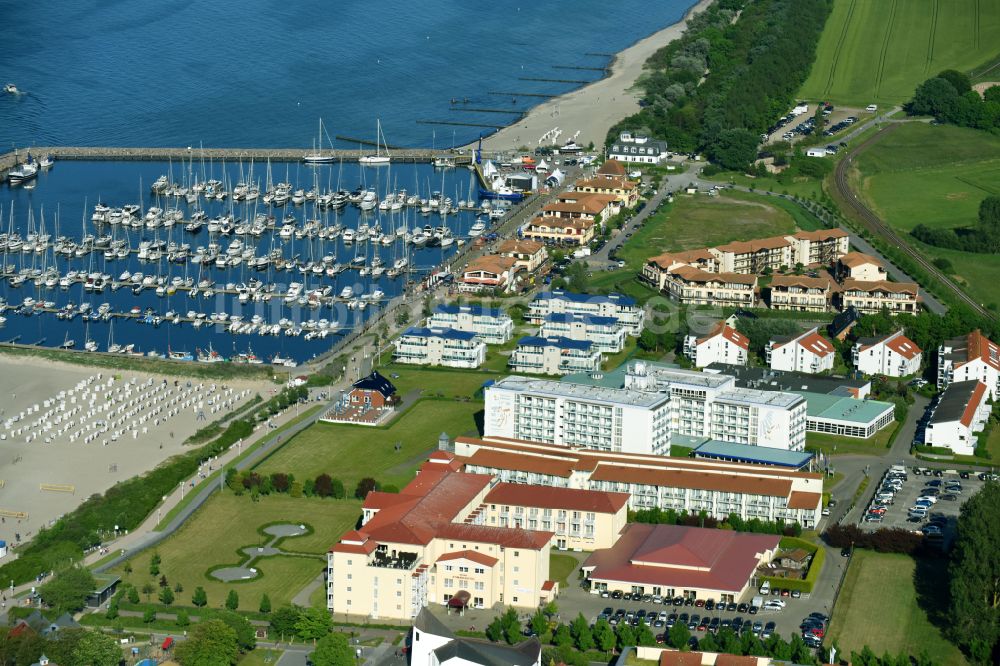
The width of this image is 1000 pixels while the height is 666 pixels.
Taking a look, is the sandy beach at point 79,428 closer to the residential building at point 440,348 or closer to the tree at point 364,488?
the residential building at point 440,348

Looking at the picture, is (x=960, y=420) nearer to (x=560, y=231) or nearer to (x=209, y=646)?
(x=209, y=646)

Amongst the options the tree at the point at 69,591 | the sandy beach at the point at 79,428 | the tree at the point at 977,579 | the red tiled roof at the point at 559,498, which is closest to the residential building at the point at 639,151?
the sandy beach at the point at 79,428

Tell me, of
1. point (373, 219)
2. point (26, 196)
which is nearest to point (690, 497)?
point (373, 219)

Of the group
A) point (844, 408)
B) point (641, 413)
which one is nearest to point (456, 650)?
point (641, 413)

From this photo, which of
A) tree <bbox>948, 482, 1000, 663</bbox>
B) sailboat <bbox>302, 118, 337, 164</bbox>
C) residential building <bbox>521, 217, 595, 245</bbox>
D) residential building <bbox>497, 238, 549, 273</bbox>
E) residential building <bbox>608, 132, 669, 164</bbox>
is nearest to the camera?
tree <bbox>948, 482, 1000, 663</bbox>

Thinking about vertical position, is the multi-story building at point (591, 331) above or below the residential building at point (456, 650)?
above

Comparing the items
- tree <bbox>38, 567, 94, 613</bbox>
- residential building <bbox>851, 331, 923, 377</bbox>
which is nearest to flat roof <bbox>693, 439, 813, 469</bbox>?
residential building <bbox>851, 331, 923, 377</bbox>

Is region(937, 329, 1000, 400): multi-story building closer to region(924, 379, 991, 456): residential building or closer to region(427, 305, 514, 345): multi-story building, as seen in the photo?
region(924, 379, 991, 456): residential building
